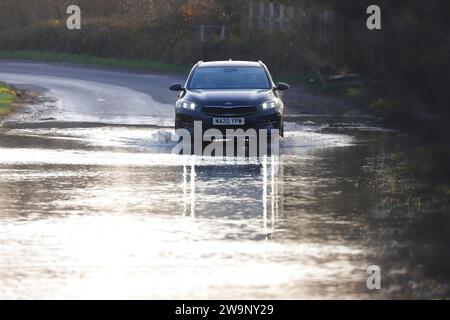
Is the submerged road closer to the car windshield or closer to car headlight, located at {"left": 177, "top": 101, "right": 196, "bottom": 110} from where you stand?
car headlight, located at {"left": 177, "top": 101, "right": 196, "bottom": 110}

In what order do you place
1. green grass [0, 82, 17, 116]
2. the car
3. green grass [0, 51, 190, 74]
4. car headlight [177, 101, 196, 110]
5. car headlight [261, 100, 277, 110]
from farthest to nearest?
green grass [0, 51, 190, 74] < green grass [0, 82, 17, 116] < car headlight [261, 100, 277, 110] < car headlight [177, 101, 196, 110] < the car

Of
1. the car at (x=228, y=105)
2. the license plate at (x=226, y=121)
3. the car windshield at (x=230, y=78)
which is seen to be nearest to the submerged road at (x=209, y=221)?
the car at (x=228, y=105)

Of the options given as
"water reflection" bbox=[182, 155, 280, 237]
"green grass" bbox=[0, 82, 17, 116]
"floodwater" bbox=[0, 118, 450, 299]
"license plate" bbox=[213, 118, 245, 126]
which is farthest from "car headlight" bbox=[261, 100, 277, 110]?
"green grass" bbox=[0, 82, 17, 116]

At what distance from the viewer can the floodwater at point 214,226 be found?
1023cm

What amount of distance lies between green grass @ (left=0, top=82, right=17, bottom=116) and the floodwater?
10.9m

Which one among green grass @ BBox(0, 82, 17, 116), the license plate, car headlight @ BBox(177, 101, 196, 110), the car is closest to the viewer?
the license plate

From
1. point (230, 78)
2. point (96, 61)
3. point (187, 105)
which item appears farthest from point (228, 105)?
point (96, 61)

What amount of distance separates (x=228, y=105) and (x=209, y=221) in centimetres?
977

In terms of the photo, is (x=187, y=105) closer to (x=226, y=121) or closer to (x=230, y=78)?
(x=226, y=121)

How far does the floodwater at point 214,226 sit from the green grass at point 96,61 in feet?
96.8

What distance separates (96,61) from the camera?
58.0 metres

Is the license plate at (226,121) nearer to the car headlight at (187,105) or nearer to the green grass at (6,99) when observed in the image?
the car headlight at (187,105)

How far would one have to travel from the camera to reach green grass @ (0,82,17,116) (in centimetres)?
3264

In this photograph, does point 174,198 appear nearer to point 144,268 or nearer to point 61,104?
point 144,268
